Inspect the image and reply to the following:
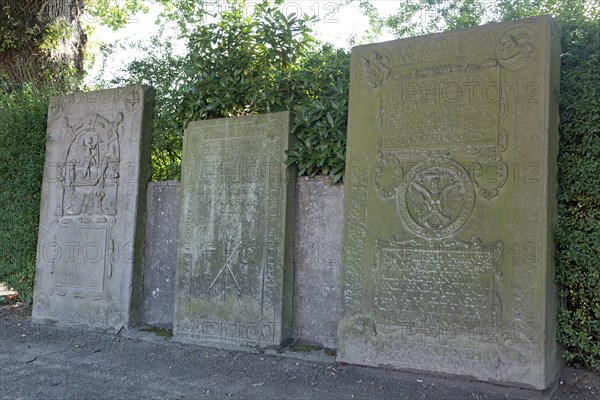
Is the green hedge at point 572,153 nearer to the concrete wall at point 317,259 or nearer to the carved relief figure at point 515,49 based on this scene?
the concrete wall at point 317,259

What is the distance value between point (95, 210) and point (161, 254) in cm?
89

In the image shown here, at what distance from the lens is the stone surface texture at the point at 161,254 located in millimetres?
4910

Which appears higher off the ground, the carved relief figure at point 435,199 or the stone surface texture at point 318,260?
the carved relief figure at point 435,199

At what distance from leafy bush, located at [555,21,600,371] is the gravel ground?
0.32 meters

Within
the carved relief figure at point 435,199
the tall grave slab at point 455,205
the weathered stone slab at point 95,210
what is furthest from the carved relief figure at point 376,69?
the weathered stone slab at point 95,210

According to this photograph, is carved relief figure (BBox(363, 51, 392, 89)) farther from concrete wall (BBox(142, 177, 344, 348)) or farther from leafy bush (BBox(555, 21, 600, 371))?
leafy bush (BBox(555, 21, 600, 371))

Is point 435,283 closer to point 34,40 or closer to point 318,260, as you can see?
point 318,260

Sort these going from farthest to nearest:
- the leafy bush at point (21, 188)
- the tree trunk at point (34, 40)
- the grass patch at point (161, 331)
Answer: the tree trunk at point (34, 40) → the leafy bush at point (21, 188) → the grass patch at point (161, 331)

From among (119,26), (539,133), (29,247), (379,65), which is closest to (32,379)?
(29,247)

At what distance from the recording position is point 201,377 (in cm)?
373

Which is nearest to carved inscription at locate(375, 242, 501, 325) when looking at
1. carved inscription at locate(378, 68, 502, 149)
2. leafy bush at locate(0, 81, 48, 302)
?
carved inscription at locate(378, 68, 502, 149)

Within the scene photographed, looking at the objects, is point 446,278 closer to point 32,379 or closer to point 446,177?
point 446,177

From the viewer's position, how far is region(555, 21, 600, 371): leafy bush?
11.0 ft

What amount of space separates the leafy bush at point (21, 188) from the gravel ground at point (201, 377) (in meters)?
1.27
